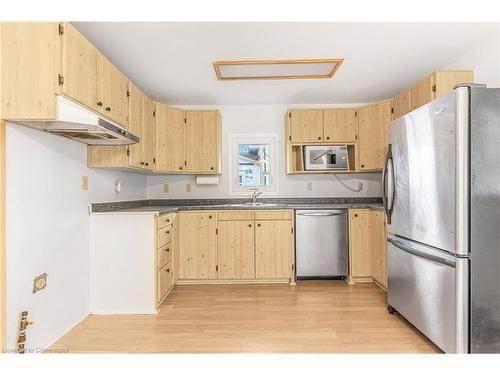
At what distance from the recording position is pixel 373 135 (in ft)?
12.2

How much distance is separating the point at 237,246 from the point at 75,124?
7.12 feet

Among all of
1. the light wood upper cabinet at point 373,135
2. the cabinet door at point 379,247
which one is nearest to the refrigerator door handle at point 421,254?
the cabinet door at point 379,247

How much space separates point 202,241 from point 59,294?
157 cm

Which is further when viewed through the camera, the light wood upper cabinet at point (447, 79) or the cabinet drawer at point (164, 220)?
the cabinet drawer at point (164, 220)

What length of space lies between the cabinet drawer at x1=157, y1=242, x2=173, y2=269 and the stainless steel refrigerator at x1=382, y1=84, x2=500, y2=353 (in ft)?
7.09

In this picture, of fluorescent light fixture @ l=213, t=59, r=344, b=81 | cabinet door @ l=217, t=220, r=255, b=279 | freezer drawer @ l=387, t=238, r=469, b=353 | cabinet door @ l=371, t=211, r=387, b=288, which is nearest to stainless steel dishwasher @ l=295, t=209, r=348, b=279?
cabinet door @ l=371, t=211, r=387, b=288

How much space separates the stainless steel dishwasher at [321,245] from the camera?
346 cm

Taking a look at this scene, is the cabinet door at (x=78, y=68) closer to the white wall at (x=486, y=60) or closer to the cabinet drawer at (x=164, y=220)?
the cabinet drawer at (x=164, y=220)

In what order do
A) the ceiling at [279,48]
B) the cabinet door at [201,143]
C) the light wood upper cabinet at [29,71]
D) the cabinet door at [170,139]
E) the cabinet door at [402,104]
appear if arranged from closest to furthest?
the light wood upper cabinet at [29,71], the ceiling at [279,48], the cabinet door at [402,104], the cabinet door at [170,139], the cabinet door at [201,143]

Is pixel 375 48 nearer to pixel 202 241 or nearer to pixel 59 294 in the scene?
pixel 202 241

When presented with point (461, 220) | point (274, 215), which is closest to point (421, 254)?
point (461, 220)

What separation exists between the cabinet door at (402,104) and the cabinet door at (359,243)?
3.82 feet

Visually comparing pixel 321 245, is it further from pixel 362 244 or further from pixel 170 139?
pixel 170 139
